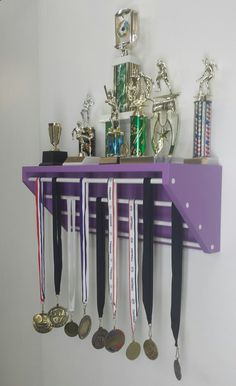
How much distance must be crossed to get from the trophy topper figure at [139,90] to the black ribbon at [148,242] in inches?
9.3

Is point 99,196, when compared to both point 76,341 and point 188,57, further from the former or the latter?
point 76,341

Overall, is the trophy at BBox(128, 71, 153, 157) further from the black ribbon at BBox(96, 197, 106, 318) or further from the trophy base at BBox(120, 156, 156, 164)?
the black ribbon at BBox(96, 197, 106, 318)

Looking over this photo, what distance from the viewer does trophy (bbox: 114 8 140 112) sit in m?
1.05

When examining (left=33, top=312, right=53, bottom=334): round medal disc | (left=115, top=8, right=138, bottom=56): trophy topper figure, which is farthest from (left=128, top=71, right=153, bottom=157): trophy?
(left=33, top=312, right=53, bottom=334): round medal disc

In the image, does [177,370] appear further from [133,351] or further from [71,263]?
[71,263]

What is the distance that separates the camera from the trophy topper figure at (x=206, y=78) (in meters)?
0.90

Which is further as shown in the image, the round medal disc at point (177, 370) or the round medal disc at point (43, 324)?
the round medal disc at point (43, 324)

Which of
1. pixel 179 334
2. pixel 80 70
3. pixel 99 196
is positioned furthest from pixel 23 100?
pixel 179 334

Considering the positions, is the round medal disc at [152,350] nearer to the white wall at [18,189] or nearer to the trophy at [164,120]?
the trophy at [164,120]

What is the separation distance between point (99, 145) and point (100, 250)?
350mm

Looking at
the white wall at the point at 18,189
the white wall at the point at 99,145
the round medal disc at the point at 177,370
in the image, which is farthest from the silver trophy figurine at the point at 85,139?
the round medal disc at the point at 177,370

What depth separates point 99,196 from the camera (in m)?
1.13

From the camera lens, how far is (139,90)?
1.03m

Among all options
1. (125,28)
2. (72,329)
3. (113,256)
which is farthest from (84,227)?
(125,28)
